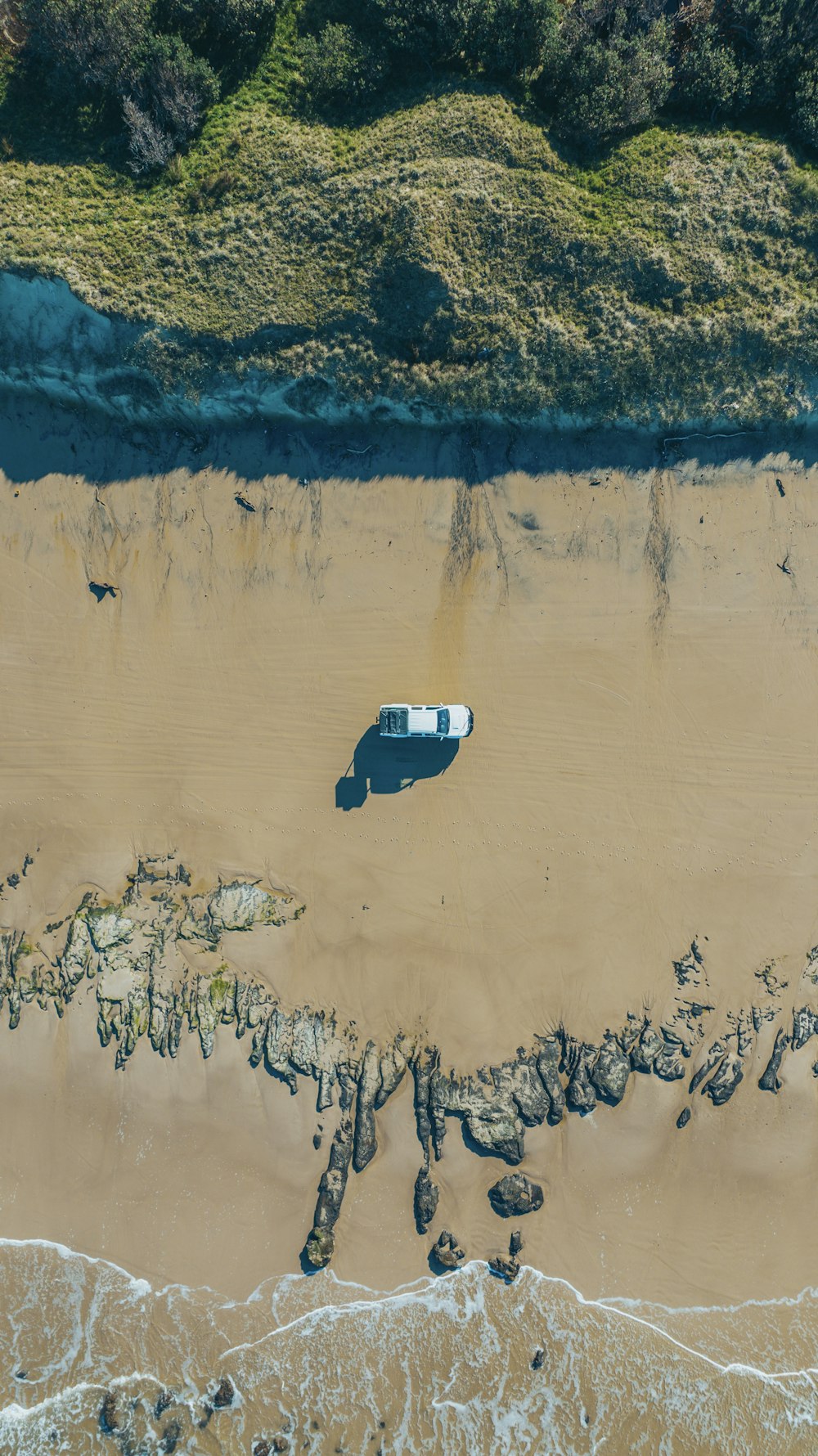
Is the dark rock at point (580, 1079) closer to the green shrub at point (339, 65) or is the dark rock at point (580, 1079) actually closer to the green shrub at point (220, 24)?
the green shrub at point (339, 65)

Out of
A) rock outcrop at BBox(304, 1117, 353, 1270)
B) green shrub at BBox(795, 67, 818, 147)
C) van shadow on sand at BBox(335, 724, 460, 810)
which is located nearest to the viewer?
green shrub at BBox(795, 67, 818, 147)

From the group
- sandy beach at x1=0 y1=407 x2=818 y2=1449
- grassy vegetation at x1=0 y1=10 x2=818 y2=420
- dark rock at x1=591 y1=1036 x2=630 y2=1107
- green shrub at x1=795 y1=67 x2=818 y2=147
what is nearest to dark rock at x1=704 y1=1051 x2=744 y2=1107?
sandy beach at x1=0 y1=407 x2=818 y2=1449

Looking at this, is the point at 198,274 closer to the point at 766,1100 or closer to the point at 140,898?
the point at 140,898

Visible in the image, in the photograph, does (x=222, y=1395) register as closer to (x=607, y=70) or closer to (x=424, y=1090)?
(x=424, y=1090)

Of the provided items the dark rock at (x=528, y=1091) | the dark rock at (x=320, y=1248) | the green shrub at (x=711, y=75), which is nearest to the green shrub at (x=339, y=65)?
the green shrub at (x=711, y=75)

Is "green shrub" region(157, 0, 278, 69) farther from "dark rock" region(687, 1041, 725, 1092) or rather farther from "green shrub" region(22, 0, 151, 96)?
"dark rock" region(687, 1041, 725, 1092)

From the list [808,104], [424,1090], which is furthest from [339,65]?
[424,1090]

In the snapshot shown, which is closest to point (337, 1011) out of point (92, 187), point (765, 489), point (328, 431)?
point (328, 431)
